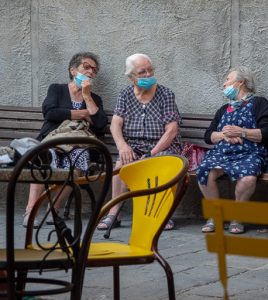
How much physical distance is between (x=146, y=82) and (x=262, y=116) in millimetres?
993

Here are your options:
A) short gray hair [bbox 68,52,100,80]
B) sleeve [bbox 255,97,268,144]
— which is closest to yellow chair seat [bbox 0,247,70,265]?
sleeve [bbox 255,97,268,144]

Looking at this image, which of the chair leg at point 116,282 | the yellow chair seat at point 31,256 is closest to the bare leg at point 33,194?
the chair leg at point 116,282

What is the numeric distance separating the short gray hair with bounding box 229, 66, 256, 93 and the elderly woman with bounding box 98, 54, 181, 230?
1.87 ft

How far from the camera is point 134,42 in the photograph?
8836mm

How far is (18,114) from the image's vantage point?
8.98 metres

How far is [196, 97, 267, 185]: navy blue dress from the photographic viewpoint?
7.55 metres

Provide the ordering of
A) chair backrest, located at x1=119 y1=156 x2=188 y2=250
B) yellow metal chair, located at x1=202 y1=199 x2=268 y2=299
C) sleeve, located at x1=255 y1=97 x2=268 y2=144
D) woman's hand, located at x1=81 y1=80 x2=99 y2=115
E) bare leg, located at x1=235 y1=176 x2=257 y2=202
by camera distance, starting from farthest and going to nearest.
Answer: woman's hand, located at x1=81 y1=80 x2=99 y2=115 → sleeve, located at x1=255 y1=97 x2=268 y2=144 → bare leg, located at x1=235 y1=176 x2=257 y2=202 → chair backrest, located at x1=119 y1=156 x2=188 y2=250 → yellow metal chair, located at x1=202 y1=199 x2=268 y2=299

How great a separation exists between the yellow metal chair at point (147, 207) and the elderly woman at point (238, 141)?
9.26ft

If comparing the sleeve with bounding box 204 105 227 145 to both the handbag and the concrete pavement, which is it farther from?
the concrete pavement

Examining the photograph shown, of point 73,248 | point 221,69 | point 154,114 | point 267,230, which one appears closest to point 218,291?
point 73,248

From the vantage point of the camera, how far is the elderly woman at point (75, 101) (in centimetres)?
836

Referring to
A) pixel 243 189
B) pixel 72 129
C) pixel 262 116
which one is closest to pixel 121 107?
pixel 72 129

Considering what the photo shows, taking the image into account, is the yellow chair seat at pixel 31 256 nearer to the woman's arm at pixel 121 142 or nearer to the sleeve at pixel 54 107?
the woman's arm at pixel 121 142

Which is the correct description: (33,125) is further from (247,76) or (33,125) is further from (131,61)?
(247,76)
